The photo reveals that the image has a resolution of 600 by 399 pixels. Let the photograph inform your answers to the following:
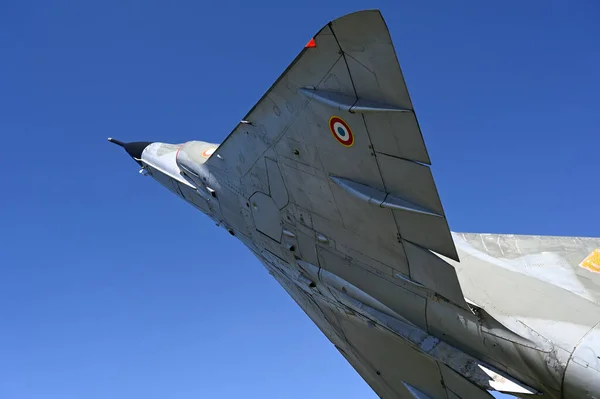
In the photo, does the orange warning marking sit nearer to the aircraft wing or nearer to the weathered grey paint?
the weathered grey paint

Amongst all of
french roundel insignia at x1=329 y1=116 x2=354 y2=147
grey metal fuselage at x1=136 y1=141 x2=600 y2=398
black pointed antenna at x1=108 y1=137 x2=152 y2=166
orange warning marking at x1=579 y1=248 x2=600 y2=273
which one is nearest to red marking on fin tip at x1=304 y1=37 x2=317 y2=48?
french roundel insignia at x1=329 y1=116 x2=354 y2=147

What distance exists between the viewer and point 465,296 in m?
7.19

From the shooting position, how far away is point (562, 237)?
907 cm

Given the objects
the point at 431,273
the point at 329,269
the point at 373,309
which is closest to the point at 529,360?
the point at 431,273

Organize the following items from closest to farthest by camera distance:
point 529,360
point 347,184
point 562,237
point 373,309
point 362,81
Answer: point 362,81
point 529,360
point 347,184
point 373,309
point 562,237

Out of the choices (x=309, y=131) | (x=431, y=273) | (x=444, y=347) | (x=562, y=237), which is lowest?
(x=444, y=347)

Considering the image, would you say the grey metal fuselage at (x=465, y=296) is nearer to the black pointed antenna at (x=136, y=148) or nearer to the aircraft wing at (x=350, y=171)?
the aircraft wing at (x=350, y=171)

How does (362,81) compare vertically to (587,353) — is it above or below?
above

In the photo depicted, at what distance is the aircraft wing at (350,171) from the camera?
18.5ft

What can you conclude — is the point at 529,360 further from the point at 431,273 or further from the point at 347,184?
the point at 347,184

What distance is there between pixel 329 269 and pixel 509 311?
9.91 ft

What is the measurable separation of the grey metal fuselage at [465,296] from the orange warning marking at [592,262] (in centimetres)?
11

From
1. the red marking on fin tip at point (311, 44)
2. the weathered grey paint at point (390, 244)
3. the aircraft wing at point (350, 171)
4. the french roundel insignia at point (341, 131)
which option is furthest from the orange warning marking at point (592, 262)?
the red marking on fin tip at point (311, 44)

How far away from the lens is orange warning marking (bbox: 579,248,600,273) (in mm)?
8219
